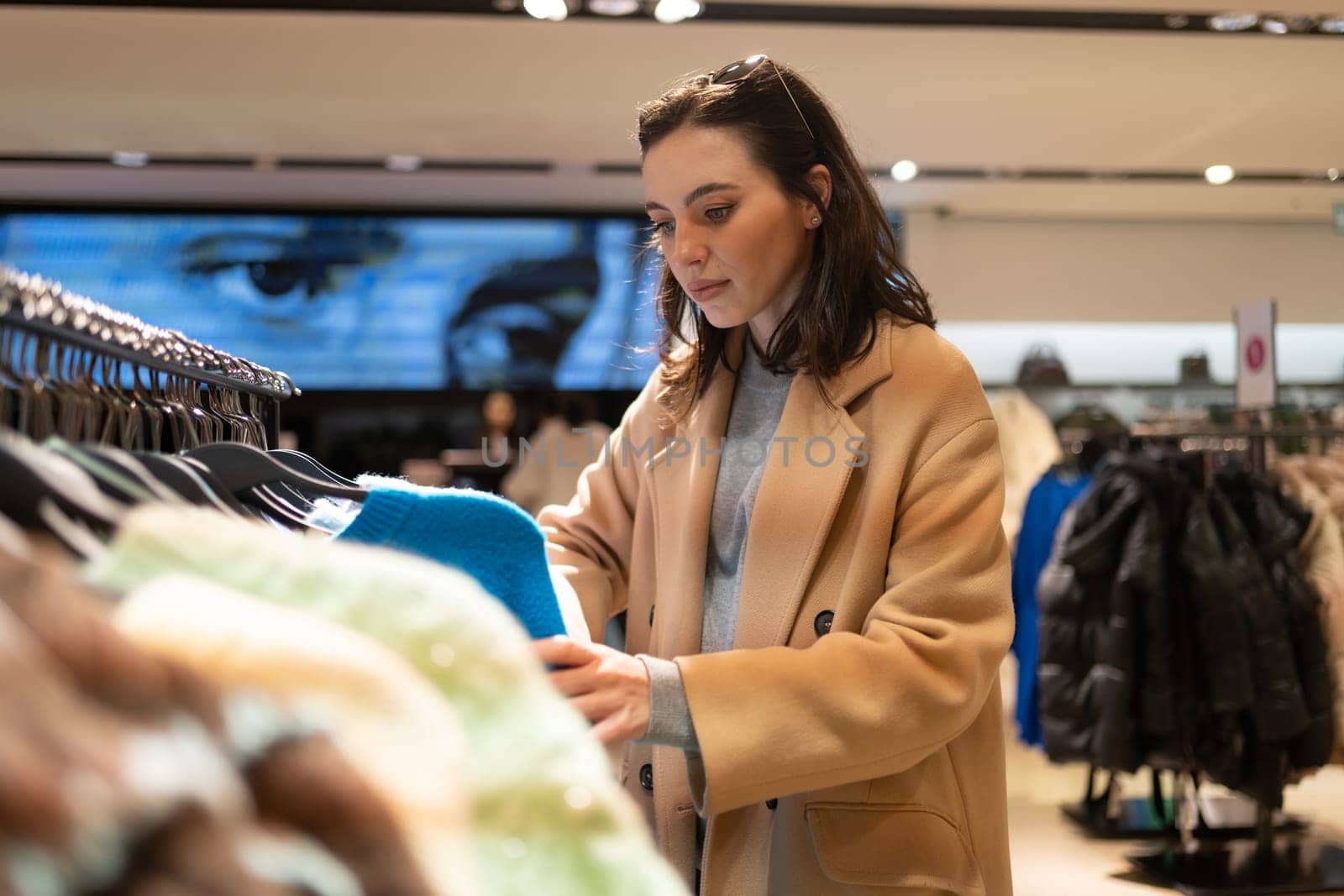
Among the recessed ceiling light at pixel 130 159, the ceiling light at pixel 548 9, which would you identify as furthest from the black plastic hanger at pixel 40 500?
the recessed ceiling light at pixel 130 159

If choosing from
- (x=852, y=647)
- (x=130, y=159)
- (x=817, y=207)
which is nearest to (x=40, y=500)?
(x=852, y=647)

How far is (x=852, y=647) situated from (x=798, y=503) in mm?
229

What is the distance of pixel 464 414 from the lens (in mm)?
5254

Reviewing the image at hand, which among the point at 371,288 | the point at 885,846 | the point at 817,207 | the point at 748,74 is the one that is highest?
the point at 371,288

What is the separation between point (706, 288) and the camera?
4.47 feet

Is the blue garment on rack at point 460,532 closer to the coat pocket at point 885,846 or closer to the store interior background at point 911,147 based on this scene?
the coat pocket at point 885,846

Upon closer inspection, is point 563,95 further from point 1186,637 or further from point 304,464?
point 304,464

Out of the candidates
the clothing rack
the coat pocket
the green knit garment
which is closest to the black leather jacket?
the clothing rack

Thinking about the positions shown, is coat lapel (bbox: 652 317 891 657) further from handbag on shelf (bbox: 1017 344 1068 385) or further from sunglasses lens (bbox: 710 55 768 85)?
handbag on shelf (bbox: 1017 344 1068 385)

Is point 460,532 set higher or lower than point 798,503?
lower

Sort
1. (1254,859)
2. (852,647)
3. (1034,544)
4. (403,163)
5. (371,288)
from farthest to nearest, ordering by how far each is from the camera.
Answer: (371,288) < (403,163) < (1034,544) < (1254,859) < (852,647)

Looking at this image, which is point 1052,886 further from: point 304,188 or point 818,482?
point 304,188

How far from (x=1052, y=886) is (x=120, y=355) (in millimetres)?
3345

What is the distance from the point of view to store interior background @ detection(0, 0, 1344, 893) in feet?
11.5
